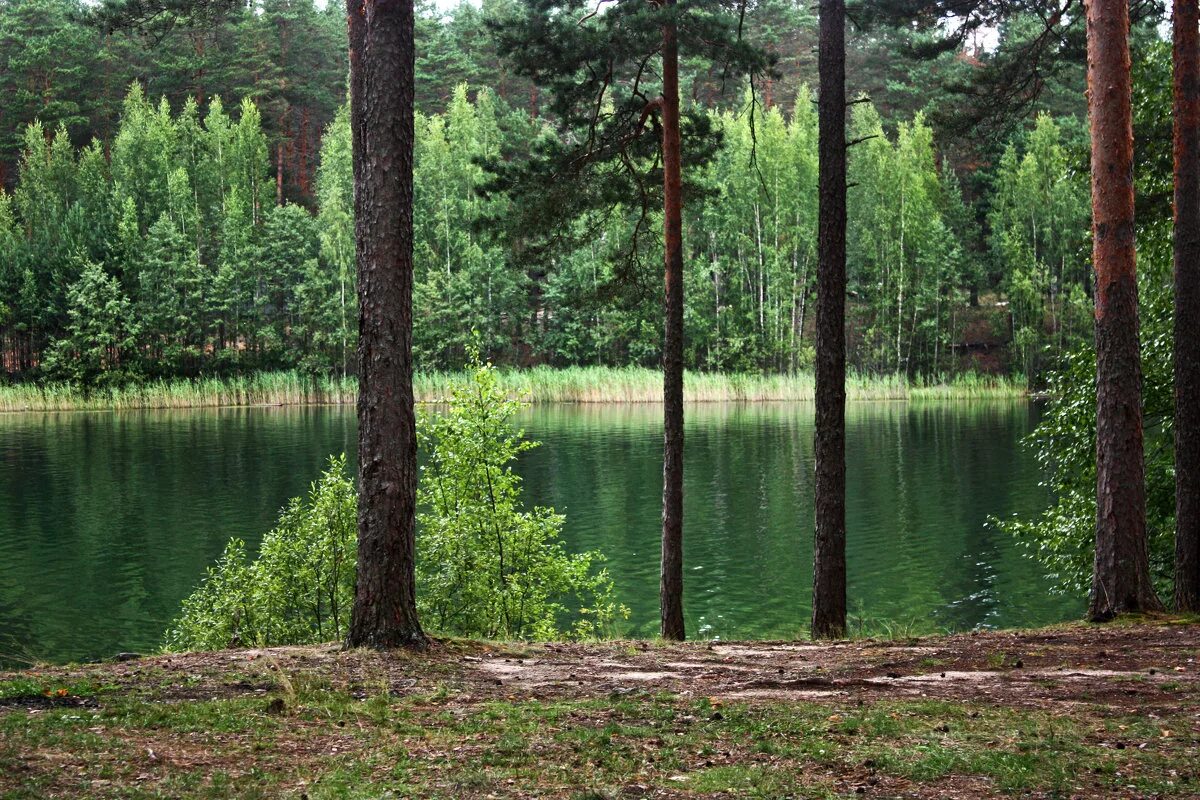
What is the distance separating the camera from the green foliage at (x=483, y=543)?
1177cm

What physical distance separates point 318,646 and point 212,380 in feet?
146

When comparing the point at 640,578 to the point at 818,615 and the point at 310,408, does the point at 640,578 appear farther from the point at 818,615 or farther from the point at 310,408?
the point at 310,408

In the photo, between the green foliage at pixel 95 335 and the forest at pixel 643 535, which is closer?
the forest at pixel 643 535

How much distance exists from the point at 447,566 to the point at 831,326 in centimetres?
479

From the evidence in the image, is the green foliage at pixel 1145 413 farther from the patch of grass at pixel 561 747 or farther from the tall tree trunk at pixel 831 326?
the patch of grass at pixel 561 747

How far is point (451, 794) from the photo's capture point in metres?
3.96

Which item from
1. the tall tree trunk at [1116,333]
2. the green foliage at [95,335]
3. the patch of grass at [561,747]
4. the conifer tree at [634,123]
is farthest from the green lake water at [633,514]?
the green foliage at [95,335]

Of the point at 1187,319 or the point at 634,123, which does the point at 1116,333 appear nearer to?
the point at 1187,319

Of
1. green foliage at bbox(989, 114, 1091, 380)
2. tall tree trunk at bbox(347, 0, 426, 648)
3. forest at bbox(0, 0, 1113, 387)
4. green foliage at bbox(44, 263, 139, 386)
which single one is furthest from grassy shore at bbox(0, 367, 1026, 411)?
tall tree trunk at bbox(347, 0, 426, 648)

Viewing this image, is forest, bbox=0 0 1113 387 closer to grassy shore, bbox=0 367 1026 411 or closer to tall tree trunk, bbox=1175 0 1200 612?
grassy shore, bbox=0 367 1026 411

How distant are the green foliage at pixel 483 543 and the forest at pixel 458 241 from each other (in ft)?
125

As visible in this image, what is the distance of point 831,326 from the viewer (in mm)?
9547

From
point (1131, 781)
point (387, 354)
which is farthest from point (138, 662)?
point (1131, 781)

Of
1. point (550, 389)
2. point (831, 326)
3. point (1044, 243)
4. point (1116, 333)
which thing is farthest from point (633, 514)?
point (1044, 243)
